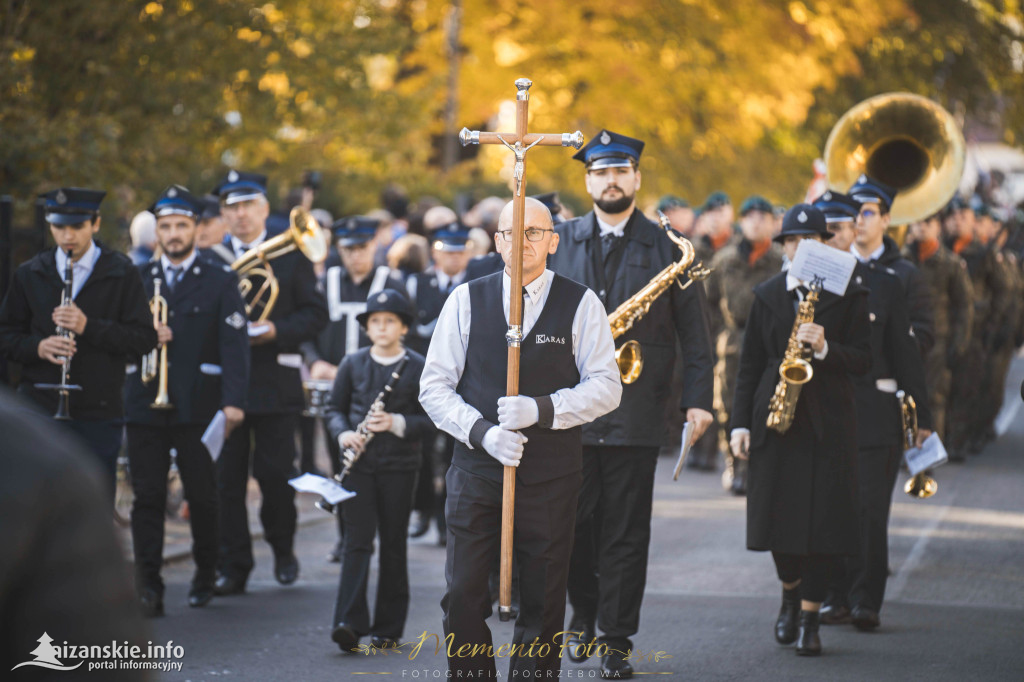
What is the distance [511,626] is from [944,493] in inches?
250

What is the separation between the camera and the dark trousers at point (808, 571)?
6730 millimetres

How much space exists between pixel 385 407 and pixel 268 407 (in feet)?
5.48

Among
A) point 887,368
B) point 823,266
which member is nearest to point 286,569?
point 887,368

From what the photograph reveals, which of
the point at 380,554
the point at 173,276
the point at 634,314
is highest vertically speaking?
the point at 173,276

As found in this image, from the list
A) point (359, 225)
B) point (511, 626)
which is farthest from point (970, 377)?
point (511, 626)

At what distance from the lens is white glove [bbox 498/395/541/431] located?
5016 mm

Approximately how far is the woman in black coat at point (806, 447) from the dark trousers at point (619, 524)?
2.01 feet

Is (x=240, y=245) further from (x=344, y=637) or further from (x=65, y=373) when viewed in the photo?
(x=344, y=637)

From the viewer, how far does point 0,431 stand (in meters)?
1.52

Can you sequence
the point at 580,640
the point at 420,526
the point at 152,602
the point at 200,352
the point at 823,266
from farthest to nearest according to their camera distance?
the point at 420,526 < the point at 200,352 < the point at 152,602 < the point at 580,640 < the point at 823,266

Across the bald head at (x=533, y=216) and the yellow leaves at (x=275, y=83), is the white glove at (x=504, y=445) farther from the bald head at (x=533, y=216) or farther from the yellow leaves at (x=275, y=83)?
the yellow leaves at (x=275, y=83)

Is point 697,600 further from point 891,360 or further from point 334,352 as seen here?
point 334,352

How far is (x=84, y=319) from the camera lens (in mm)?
7117

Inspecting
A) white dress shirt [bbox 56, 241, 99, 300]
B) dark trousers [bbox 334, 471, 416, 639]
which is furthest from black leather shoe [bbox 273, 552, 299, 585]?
white dress shirt [bbox 56, 241, 99, 300]
